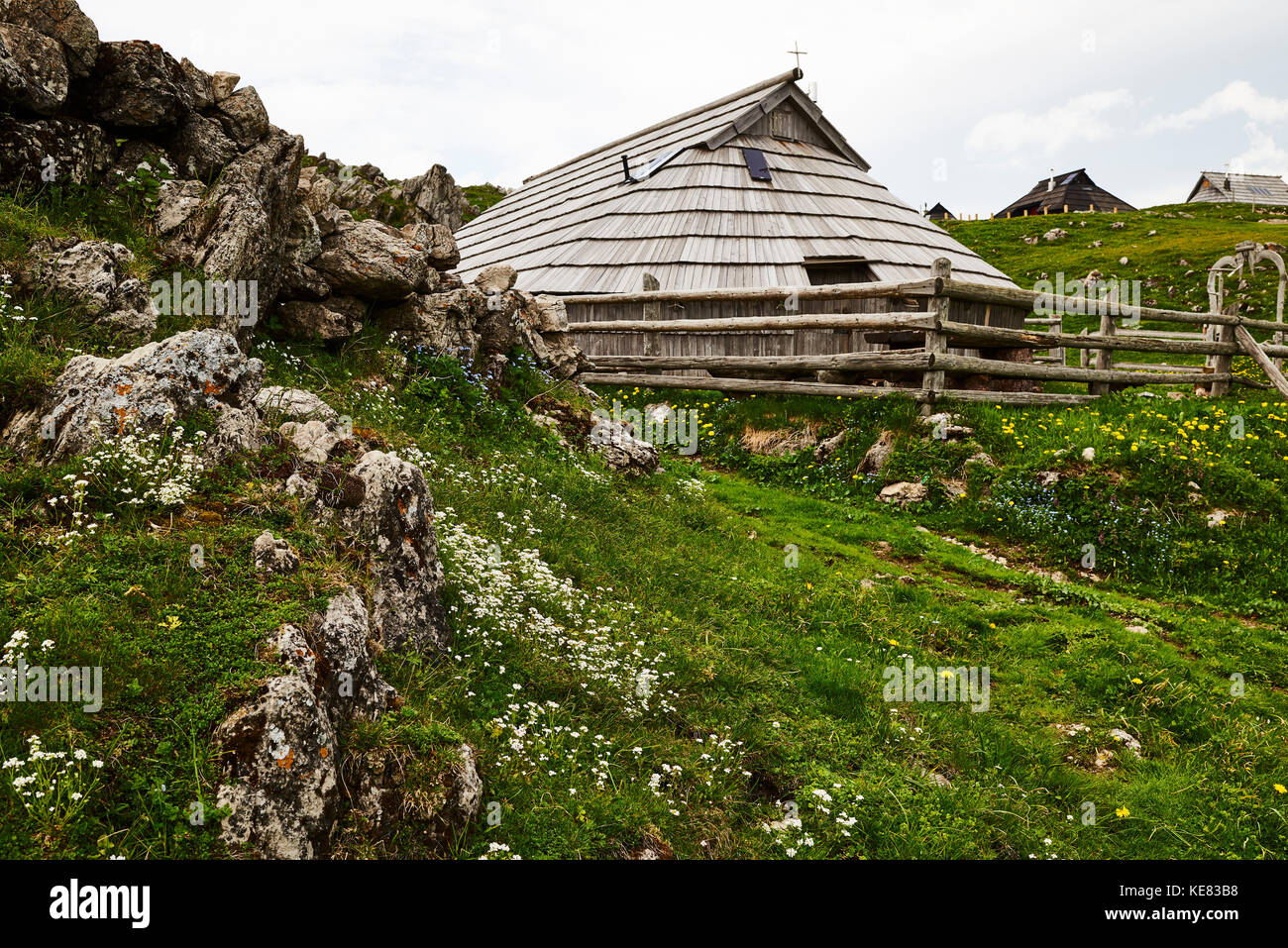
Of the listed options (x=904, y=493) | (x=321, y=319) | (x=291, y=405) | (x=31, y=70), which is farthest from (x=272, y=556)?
(x=904, y=493)

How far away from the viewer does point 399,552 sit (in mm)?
4699

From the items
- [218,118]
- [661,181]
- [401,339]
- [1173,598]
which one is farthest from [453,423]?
[661,181]

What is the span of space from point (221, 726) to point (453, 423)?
536 cm

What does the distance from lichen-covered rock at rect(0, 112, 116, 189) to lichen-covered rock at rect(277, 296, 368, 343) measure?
2.02 m

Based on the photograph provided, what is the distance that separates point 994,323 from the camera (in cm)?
1464

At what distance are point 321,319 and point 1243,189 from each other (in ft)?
246

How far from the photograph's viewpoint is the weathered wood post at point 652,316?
1505 centimetres

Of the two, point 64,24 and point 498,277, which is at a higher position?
point 64,24

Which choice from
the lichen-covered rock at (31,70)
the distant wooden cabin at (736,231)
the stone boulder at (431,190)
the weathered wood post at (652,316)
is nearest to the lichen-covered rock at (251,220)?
the lichen-covered rock at (31,70)

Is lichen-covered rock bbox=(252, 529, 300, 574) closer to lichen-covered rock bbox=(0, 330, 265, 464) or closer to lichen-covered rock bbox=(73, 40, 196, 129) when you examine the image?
lichen-covered rock bbox=(0, 330, 265, 464)

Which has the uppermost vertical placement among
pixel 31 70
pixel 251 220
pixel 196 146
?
pixel 31 70

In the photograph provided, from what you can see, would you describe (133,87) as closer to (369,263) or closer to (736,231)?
(369,263)
